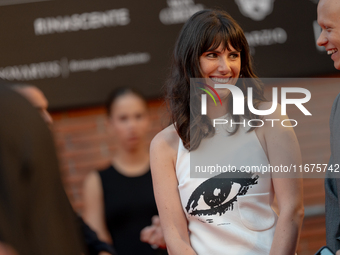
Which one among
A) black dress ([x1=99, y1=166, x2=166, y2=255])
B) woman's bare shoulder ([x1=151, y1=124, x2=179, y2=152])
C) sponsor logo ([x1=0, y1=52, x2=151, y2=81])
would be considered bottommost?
black dress ([x1=99, y1=166, x2=166, y2=255])

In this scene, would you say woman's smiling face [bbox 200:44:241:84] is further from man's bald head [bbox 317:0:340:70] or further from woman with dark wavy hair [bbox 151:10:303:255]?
man's bald head [bbox 317:0:340:70]

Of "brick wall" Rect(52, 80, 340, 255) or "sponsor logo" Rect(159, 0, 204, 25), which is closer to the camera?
"sponsor logo" Rect(159, 0, 204, 25)

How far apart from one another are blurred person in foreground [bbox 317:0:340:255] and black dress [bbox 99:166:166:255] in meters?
0.92

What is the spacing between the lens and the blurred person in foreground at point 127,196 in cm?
221

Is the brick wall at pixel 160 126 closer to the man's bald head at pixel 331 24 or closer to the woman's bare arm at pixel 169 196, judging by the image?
the woman's bare arm at pixel 169 196

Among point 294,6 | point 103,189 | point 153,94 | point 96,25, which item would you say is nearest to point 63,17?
point 96,25

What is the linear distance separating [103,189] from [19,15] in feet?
4.42

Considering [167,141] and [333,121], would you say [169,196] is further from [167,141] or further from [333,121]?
[333,121]

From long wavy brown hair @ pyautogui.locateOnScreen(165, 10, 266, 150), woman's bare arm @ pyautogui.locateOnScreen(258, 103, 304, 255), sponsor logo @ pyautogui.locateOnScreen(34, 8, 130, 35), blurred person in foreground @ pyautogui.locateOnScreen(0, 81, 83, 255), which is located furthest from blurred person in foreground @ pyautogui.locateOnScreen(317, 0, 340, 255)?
sponsor logo @ pyautogui.locateOnScreen(34, 8, 130, 35)

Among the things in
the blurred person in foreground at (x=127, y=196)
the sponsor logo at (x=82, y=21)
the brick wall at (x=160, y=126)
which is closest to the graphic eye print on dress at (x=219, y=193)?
the blurred person in foreground at (x=127, y=196)

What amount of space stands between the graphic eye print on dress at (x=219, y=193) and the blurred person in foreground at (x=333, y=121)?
0.95ft

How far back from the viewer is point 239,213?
1.53 meters

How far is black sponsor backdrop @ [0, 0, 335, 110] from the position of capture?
9.29 ft

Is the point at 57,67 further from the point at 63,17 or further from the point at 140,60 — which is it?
the point at 140,60
